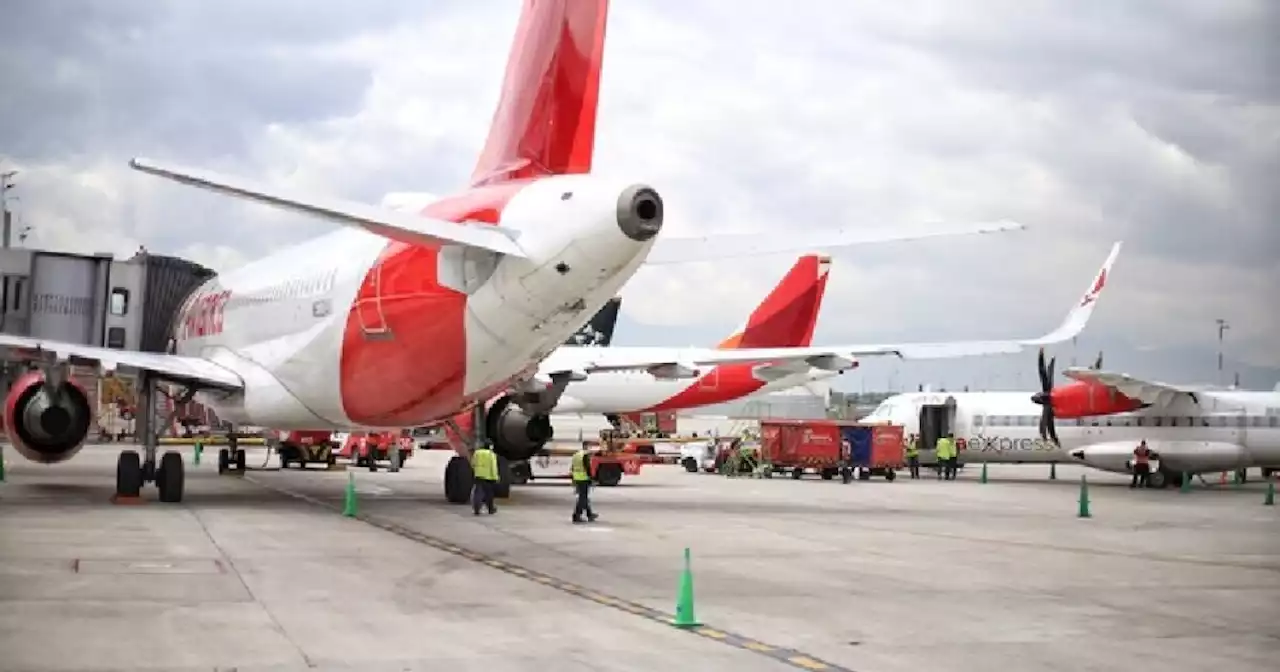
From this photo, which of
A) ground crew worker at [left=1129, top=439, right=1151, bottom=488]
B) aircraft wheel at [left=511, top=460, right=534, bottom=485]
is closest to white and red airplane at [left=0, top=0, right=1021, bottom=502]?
aircraft wheel at [left=511, top=460, right=534, bottom=485]

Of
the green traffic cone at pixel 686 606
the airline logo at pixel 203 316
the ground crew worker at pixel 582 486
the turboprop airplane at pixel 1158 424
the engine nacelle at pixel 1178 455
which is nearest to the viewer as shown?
the green traffic cone at pixel 686 606

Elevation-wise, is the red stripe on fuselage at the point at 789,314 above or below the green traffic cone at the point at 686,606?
above

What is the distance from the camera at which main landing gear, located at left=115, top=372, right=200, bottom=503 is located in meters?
24.0

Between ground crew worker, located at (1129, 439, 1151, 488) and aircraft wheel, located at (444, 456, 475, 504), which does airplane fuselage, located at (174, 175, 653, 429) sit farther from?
ground crew worker, located at (1129, 439, 1151, 488)

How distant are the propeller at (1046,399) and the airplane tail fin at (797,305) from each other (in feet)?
30.2

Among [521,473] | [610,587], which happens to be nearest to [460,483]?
[521,473]

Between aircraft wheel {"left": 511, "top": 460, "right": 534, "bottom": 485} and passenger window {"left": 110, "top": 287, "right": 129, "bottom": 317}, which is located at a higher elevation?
passenger window {"left": 110, "top": 287, "right": 129, "bottom": 317}

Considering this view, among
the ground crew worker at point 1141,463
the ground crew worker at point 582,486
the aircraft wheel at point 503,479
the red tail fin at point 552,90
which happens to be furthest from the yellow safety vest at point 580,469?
the ground crew worker at point 1141,463

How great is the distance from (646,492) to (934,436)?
1918 cm

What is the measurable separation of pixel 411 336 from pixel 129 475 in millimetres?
7647

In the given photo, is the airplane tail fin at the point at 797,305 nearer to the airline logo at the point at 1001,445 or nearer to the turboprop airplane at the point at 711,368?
the turboprop airplane at the point at 711,368

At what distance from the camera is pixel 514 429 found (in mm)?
26375

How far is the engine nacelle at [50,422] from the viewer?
932 inches

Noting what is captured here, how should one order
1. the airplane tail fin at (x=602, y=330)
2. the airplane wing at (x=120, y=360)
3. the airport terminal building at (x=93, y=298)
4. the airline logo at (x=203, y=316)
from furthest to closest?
1. the airplane tail fin at (x=602, y=330)
2. the airport terminal building at (x=93, y=298)
3. the airline logo at (x=203, y=316)
4. the airplane wing at (x=120, y=360)
